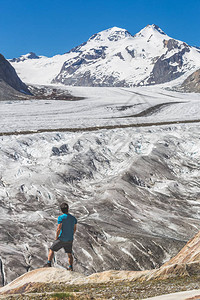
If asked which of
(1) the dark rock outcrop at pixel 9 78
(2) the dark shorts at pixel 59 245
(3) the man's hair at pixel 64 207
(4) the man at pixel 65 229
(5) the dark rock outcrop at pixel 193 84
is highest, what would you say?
(5) the dark rock outcrop at pixel 193 84

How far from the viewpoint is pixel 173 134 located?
115ft

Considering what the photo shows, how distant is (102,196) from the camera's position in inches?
840

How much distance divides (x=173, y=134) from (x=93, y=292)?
1127 inches

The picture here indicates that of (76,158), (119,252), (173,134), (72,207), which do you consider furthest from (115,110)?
(119,252)

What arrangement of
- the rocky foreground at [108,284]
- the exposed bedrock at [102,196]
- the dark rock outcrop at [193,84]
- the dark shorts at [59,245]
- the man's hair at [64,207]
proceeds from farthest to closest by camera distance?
the dark rock outcrop at [193,84] < the exposed bedrock at [102,196] < the dark shorts at [59,245] < the man's hair at [64,207] < the rocky foreground at [108,284]

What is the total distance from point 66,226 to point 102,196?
11.4 meters

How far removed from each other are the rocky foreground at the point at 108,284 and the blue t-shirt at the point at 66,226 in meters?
0.94

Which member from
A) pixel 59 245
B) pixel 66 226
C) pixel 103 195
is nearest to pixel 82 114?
pixel 103 195

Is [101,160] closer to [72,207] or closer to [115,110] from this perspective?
[72,207]

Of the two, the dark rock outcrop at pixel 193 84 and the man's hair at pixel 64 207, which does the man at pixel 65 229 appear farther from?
the dark rock outcrop at pixel 193 84

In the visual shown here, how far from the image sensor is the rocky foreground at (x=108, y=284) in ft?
24.4

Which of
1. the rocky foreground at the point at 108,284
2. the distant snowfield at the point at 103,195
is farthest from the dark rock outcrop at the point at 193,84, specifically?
the rocky foreground at the point at 108,284

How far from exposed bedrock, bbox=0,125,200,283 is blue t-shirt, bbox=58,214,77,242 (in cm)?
462

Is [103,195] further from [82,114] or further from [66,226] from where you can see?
[82,114]
